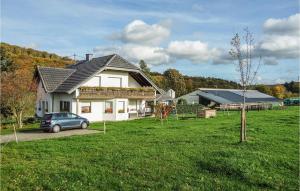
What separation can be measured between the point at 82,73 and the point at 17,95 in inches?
331

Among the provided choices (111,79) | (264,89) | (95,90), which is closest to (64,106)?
(95,90)

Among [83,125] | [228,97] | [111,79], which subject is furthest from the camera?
[228,97]

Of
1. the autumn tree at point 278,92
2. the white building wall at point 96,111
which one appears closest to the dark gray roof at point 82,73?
the white building wall at point 96,111

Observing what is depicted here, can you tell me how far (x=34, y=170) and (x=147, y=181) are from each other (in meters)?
4.40

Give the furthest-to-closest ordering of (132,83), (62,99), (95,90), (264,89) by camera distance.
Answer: (264,89) → (132,83) → (62,99) → (95,90)

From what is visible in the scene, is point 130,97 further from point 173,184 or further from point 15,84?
point 173,184

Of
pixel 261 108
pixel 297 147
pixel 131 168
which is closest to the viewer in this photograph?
pixel 131 168

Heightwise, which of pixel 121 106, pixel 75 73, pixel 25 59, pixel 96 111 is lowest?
pixel 96 111

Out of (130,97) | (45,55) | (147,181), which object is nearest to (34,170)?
(147,181)

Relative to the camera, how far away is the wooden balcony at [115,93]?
34594mm

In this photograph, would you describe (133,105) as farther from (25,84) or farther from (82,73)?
(25,84)

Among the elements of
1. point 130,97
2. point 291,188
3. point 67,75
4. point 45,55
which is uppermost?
point 45,55

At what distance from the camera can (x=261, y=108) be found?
189 feet

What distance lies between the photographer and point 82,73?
36812mm
